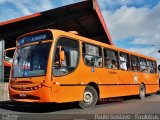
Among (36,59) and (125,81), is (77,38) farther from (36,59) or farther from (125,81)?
(125,81)

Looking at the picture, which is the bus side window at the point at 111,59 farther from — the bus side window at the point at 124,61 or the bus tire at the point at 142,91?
the bus tire at the point at 142,91

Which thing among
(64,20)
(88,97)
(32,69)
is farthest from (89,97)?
(64,20)

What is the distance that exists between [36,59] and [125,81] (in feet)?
20.9

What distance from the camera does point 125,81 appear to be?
16328mm

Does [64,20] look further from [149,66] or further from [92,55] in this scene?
[92,55]

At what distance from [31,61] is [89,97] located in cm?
285

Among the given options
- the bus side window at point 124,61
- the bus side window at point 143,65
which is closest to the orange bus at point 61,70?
the bus side window at point 124,61

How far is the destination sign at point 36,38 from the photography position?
37.8ft

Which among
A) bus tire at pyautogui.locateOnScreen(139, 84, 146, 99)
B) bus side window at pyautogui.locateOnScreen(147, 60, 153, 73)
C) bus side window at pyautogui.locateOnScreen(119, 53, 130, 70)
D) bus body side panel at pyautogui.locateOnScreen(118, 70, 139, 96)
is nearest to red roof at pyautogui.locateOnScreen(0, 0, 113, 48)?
bus side window at pyautogui.locateOnScreen(147, 60, 153, 73)

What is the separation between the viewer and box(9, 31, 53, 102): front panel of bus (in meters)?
10.8

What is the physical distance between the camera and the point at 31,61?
11.4 m

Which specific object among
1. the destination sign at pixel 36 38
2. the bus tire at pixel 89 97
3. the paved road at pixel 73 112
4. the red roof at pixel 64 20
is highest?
the red roof at pixel 64 20

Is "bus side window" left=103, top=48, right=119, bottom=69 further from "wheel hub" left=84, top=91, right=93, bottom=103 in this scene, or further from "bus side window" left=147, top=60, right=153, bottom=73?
"bus side window" left=147, top=60, right=153, bottom=73

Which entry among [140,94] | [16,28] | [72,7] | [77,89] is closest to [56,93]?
[77,89]
